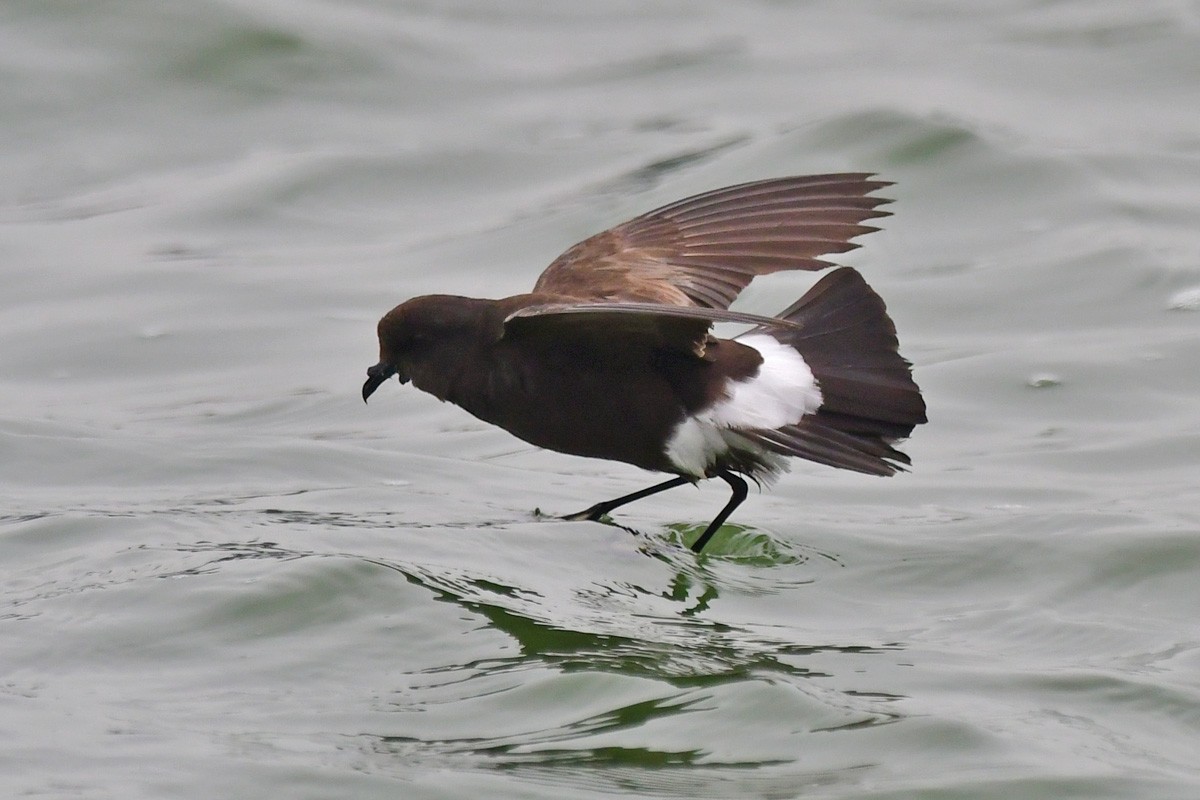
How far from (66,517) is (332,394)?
2.18m

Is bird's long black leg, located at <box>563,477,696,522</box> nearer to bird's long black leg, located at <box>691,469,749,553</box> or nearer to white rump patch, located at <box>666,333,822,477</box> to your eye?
bird's long black leg, located at <box>691,469,749,553</box>

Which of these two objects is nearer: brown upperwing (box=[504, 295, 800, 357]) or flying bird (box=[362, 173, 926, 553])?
brown upperwing (box=[504, 295, 800, 357])

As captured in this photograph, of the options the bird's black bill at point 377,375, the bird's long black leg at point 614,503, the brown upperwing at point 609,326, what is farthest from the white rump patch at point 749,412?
the bird's black bill at point 377,375

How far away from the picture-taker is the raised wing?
6219 mm

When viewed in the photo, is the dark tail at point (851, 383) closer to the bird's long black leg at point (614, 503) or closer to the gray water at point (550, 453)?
the gray water at point (550, 453)

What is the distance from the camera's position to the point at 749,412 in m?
5.70

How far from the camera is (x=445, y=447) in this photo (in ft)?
25.1

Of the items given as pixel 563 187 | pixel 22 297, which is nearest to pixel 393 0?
pixel 563 187

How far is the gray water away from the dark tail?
469mm

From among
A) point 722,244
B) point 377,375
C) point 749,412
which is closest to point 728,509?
point 749,412

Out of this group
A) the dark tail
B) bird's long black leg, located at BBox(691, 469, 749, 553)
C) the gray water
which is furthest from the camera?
bird's long black leg, located at BBox(691, 469, 749, 553)

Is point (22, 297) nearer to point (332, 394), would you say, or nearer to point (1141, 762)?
point (332, 394)

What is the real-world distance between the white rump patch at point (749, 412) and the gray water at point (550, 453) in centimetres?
37

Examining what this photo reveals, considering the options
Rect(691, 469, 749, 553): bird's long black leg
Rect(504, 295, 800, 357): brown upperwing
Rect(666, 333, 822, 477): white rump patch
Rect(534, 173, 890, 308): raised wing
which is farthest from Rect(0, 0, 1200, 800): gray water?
Rect(534, 173, 890, 308): raised wing
